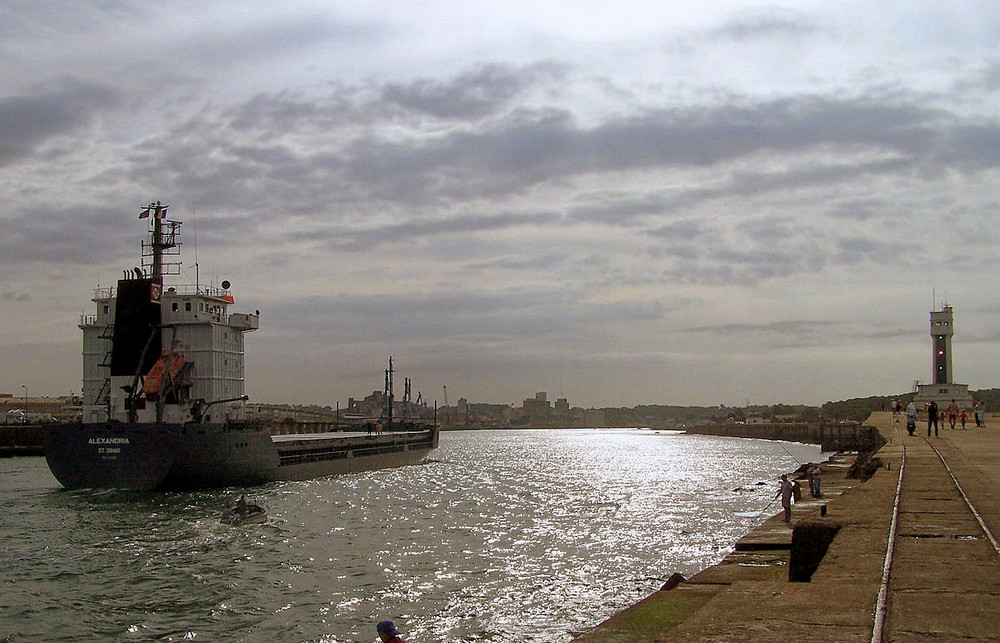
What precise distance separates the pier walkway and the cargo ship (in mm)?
25940

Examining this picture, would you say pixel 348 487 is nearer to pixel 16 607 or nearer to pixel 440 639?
pixel 16 607

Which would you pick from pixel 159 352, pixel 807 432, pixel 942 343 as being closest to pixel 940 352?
pixel 942 343

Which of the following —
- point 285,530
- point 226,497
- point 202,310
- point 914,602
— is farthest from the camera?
point 202,310

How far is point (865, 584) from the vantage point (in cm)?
861

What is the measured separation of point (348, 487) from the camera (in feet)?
140

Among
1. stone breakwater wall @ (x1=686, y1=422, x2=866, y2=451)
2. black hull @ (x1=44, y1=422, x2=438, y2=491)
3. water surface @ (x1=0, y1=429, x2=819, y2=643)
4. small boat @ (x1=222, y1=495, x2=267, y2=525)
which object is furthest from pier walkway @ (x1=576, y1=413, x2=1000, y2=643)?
stone breakwater wall @ (x1=686, y1=422, x2=866, y2=451)

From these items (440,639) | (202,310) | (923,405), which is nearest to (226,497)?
(202,310)

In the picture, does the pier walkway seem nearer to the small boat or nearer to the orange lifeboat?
the small boat

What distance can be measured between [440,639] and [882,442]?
28320 mm

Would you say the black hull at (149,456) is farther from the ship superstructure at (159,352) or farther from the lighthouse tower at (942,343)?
the lighthouse tower at (942,343)

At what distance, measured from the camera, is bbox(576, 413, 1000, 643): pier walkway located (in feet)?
23.4

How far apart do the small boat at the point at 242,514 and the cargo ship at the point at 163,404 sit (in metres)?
8.11

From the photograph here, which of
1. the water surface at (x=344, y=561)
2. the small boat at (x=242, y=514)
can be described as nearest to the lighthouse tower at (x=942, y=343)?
the water surface at (x=344, y=561)

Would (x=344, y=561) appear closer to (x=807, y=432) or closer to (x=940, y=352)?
(x=940, y=352)
